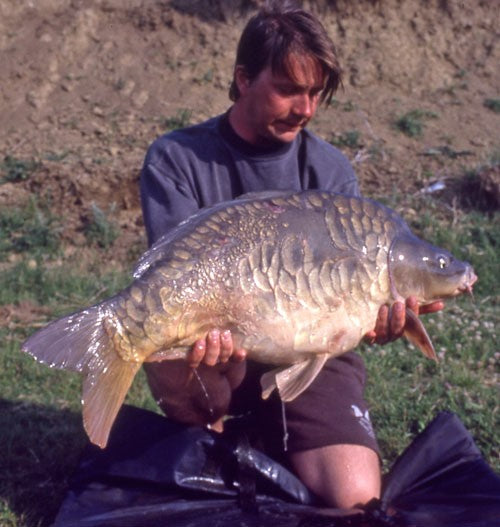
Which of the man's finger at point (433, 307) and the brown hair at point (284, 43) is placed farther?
the brown hair at point (284, 43)

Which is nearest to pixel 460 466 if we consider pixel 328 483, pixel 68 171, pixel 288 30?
pixel 328 483

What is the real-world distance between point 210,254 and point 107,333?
1.19 ft

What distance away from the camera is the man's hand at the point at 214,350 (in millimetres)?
2590

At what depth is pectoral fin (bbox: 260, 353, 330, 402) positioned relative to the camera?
267cm

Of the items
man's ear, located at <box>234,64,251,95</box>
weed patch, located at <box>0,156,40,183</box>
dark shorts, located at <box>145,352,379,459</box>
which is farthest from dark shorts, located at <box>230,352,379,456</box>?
weed patch, located at <box>0,156,40,183</box>

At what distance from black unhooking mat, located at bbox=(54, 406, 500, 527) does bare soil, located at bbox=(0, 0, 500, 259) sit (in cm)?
359

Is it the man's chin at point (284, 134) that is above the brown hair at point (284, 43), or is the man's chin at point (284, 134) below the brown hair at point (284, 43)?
below

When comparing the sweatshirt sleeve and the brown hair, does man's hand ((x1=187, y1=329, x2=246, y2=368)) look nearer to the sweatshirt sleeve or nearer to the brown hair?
the sweatshirt sleeve

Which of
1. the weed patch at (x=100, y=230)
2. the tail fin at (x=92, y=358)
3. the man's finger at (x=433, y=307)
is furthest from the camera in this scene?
the weed patch at (x=100, y=230)

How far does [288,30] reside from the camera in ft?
10.2

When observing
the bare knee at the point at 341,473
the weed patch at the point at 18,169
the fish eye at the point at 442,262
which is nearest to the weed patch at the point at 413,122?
the weed patch at the point at 18,169

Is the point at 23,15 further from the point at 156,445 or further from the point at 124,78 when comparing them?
the point at 156,445

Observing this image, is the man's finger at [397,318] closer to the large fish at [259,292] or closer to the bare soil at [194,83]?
the large fish at [259,292]

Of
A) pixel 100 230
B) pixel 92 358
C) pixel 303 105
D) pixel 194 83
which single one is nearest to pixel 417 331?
pixel 303 105
